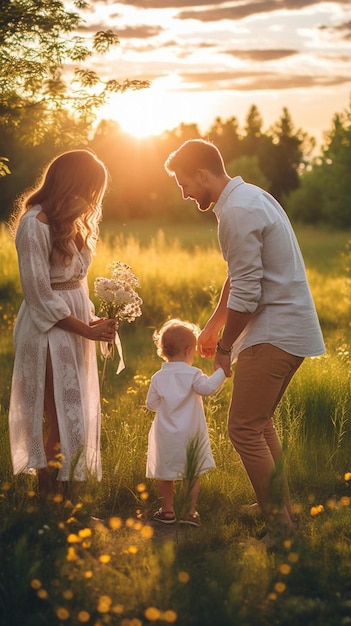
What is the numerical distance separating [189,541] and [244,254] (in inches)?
61.5

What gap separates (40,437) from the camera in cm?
472

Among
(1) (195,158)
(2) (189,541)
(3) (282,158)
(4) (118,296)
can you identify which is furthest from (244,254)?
(3) (282,158)

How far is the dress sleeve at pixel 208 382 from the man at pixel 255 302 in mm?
65

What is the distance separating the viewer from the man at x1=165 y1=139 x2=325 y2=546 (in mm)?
4188

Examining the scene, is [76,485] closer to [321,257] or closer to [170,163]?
[170,163]

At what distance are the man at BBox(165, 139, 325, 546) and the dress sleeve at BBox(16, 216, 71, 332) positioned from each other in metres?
0.81

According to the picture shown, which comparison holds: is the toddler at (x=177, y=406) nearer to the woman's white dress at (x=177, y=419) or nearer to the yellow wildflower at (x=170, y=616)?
the woman's white dress at (x=177, y=419)

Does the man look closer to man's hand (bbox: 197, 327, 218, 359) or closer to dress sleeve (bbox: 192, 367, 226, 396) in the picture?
dress sleeve (bbox: 192, 367, 226, 396)

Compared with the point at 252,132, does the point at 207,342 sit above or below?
below

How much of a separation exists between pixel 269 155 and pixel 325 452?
73.5 meters

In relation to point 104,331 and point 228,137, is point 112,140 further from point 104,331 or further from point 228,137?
point 104,331

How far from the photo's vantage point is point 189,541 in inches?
171

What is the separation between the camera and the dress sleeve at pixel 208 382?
4551 millimetres

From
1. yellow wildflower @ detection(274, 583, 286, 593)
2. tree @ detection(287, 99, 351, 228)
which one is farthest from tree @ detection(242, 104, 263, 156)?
yellow wildflower @ detection(274, 583, 286, 593)
